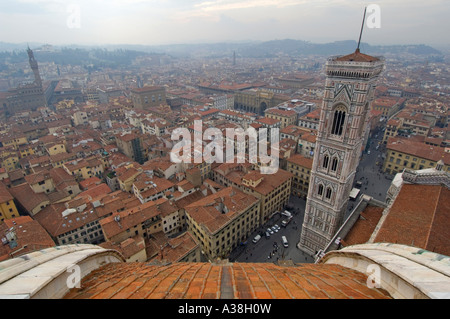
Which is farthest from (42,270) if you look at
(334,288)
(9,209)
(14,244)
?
(9,209)

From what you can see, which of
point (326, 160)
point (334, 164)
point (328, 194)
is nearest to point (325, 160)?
point (326, 160)

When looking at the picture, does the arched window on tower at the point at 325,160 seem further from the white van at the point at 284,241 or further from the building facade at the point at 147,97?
the building facade at the point at 147,97

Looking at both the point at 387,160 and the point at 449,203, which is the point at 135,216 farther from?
the point at 387,160

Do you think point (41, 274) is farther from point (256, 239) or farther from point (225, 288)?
point (256, 239)

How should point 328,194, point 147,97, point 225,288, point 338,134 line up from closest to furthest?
point 225,288, point 338,134, point 328,194, point 147,97
